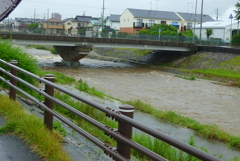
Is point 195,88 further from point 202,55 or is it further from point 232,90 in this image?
point 202,55

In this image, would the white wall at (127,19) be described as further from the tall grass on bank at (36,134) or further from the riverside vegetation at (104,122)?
the tall grass on bank at (36,134)

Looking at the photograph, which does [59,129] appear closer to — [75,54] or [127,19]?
[75,54]

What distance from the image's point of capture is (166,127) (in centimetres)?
1145

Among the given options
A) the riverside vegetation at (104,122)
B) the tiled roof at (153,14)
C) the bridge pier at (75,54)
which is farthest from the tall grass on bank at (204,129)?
the tiled roof at (153,14)

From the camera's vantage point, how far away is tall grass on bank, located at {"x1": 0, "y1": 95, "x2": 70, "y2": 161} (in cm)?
453

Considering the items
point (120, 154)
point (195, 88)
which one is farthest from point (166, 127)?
point (195, 88)

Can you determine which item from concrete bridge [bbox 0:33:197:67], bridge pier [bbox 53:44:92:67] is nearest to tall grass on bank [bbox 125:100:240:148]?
concrete bridge [bbox 0:33:197:67]

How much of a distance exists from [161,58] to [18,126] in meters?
43.0

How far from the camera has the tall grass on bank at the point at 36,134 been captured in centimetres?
453

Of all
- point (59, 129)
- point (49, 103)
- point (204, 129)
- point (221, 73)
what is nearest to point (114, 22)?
point (221, 73)

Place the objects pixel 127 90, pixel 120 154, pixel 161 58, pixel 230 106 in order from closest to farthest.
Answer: pixel 120 154, pixel 230 106, pixel 127 90, pixel 161 58

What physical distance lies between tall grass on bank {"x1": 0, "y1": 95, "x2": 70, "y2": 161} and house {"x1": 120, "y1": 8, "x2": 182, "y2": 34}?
7544 centimetres

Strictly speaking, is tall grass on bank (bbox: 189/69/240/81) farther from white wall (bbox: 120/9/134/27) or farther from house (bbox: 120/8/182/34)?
white wall (bbox: 120/9/134/27)

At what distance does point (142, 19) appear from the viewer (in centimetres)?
8094
